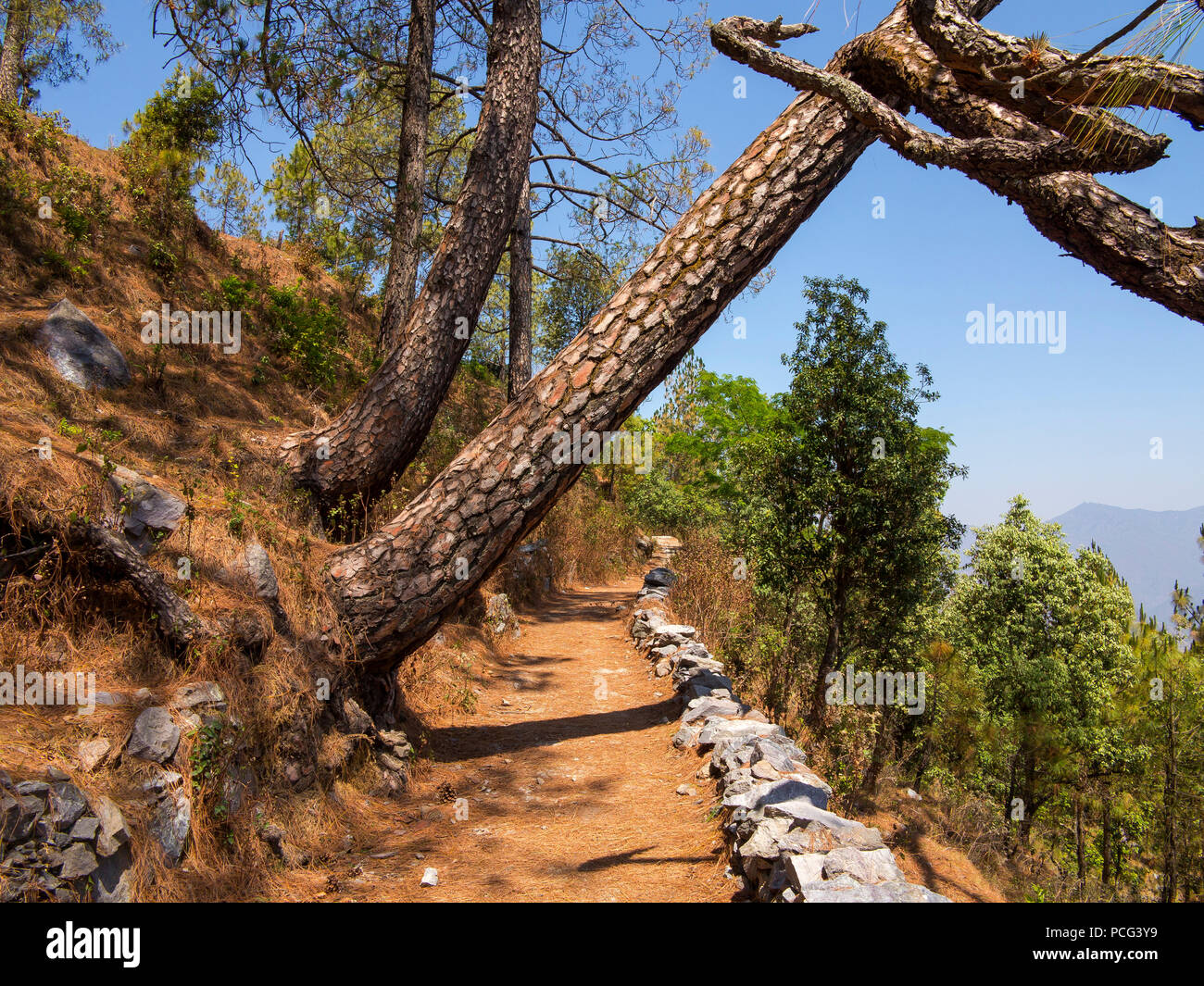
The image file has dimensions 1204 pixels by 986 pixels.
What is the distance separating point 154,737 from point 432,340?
134 inches

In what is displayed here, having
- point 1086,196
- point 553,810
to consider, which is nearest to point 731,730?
point 553,810

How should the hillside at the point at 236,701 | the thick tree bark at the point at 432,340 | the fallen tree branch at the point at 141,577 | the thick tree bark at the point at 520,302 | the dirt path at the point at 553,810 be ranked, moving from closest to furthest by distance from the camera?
the hillside at the point at 236,701 → the fallen tree branch at the point at 141,577 → the dirt path at the point at 553,810 → the thick tree bark at the point at 432,340 → the thick tree bark at the point at 520,302

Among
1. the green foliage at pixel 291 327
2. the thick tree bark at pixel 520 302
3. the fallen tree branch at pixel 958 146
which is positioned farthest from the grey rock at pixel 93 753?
the thick tree bark at pixel 520 302

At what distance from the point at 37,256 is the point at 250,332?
1.98 meters

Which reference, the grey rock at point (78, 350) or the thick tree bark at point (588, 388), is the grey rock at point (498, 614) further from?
the grey rock at point (78, 350)

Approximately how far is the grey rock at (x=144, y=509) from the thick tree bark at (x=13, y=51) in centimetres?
1135

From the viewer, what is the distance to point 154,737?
276cm

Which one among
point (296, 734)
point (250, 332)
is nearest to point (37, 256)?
point (250, 332)

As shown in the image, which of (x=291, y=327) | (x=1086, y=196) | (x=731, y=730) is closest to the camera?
(x=1086, y=196)

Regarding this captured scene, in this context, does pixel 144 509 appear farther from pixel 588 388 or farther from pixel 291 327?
pixel 291 327

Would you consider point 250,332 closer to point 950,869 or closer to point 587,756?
point 587,756

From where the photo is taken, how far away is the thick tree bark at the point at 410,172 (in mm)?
8078

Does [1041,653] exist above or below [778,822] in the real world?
below
